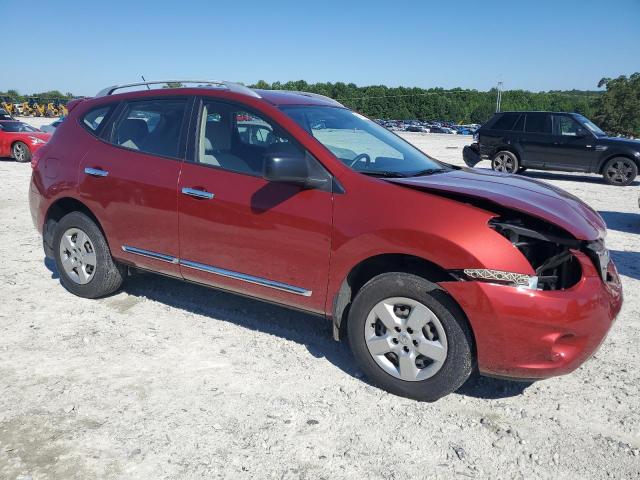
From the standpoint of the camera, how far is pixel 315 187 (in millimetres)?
3412

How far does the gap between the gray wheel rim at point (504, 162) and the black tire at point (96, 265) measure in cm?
1219

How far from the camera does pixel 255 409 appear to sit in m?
3.15

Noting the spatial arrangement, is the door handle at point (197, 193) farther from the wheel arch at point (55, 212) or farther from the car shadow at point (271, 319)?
the wheel arch at point (55, 212)

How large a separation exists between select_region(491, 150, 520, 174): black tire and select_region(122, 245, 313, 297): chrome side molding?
40.0 feet

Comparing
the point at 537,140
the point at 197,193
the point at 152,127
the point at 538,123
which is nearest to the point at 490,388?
the point at 197,193

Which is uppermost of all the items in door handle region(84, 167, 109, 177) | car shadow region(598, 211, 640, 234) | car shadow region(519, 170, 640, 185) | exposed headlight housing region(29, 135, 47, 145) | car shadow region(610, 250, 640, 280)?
door handle region(84, 167, 109, 177)

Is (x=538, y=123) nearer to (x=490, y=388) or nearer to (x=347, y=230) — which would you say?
(x=490, y=388)

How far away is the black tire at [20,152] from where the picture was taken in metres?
16.4

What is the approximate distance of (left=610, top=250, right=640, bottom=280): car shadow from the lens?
5938mm

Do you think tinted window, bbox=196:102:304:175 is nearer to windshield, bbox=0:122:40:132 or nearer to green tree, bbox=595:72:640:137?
windshield, bbox=0:122:40:132

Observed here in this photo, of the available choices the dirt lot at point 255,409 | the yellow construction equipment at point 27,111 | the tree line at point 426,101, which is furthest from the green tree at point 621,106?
the dirt lot at point 255,409

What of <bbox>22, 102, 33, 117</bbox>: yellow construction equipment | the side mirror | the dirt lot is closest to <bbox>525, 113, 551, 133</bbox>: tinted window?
the dirt lot

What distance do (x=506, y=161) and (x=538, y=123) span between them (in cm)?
125

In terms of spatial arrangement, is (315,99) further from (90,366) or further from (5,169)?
(5,169)
